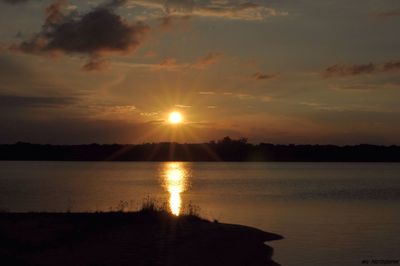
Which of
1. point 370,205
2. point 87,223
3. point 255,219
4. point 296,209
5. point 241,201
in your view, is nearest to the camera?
A: point 87,223

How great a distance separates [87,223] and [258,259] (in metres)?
8.52

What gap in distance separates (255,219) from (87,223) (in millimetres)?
13259

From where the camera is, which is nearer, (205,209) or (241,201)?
(205,209)

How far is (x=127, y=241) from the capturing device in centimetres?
2061

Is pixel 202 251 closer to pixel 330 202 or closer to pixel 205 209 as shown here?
pixel 205 209

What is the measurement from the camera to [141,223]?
2461cm

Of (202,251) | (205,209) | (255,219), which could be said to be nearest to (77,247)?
(202,251)

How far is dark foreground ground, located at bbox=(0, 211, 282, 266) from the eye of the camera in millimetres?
17641

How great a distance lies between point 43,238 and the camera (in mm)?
20781

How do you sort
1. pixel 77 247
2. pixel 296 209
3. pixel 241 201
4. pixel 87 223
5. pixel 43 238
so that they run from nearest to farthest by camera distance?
pixel 77 247 < pixel 43 238 < pixel 87 223 < pixel 296 209 < pixel 241 201

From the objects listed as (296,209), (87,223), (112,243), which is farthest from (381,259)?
(296,209)

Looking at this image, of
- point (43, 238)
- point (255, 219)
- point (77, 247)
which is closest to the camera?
point (77, 247)

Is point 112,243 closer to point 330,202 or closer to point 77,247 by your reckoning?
point 77,247

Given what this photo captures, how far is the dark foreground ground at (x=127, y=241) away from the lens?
17641mm
